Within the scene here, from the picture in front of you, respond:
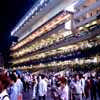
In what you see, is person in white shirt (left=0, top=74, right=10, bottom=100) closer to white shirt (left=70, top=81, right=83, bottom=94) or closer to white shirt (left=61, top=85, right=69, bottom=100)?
white shirt (left=61, top=85, right=69, bottom=100)

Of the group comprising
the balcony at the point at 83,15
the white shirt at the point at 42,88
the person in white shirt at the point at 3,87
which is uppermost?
the balcony at the point at 83,15

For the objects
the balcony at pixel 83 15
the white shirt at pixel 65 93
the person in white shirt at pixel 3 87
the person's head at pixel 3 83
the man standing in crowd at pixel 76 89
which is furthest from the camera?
the balcony at pixel 83 15

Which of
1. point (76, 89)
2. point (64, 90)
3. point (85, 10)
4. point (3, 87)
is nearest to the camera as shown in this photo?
point (3, 87)

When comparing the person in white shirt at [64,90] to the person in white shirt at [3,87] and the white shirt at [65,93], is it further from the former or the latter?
Result: the person in white shirt at [3,87]

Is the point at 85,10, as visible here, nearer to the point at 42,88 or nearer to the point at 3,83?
the point at 42,88

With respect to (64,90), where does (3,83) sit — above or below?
above

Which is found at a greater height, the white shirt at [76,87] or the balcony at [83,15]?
the balcony at [83,15]

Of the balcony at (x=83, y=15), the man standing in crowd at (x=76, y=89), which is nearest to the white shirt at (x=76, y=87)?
the man standing in crowd at (x=76, y=89)

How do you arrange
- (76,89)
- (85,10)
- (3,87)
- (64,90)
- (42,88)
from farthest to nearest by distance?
(85,10) < (42,88) < (76,89) < (64,90) < (3,87)

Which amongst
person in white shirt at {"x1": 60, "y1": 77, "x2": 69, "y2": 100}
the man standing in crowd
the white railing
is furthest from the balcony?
person in white shirt at {"x1": 60, "y1": 77, "x2": 69, "y2": 100}

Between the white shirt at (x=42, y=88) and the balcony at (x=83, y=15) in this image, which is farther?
the balcony at (x=83, y=15)

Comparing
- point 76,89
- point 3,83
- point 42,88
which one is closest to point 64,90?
point 76,89

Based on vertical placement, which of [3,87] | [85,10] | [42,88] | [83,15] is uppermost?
[85,10]

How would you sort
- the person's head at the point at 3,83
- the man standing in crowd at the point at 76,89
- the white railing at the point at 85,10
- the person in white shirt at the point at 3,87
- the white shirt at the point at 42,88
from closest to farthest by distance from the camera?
the person in white shirt at the point at 3,87
the person's head at the point at 3,83
the man standing in crowd at the point at 76,89
the white shirt at the point at 42,88
the white railing at the point at 85,10
